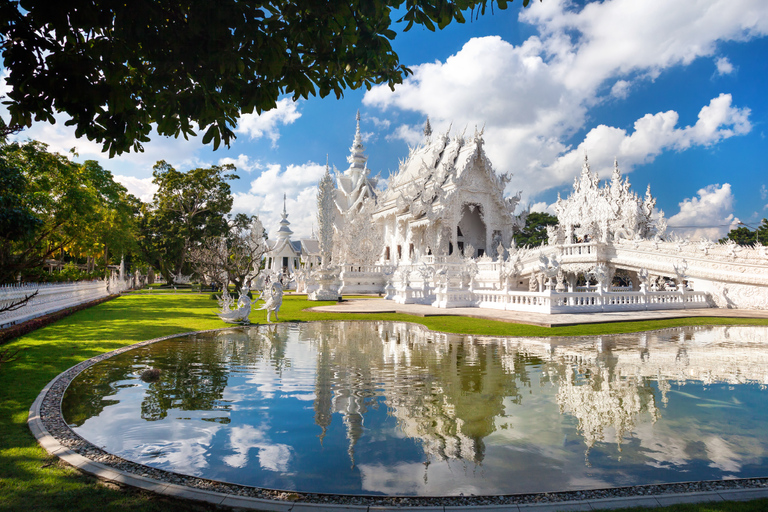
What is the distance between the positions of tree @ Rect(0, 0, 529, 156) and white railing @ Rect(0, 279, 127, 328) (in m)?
7.18

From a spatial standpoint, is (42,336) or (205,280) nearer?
(42,336)

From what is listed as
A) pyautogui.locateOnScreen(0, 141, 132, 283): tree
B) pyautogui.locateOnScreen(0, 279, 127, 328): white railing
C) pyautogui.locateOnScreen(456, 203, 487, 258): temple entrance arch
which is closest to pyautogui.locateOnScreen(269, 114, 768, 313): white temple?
pyautogui.locateOnScreen(456, 203, 487, 258): temple entrance arch

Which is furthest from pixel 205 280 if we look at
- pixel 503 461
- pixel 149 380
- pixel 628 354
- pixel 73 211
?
pixel 503 461

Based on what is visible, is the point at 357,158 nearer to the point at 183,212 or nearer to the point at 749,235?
the point at 183,212

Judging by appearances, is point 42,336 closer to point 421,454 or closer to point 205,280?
point 421,454

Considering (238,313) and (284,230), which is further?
(284,230)

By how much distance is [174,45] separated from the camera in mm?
3674

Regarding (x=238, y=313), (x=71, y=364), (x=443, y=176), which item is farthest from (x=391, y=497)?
(x=443, y=176)

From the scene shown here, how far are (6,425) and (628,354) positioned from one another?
9.26 meters

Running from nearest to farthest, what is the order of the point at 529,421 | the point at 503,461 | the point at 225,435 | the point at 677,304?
1. the point at 503,461
2. the point at 225,435
3. the point at 529,421
4. the point at 677,304

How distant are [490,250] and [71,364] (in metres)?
26.1

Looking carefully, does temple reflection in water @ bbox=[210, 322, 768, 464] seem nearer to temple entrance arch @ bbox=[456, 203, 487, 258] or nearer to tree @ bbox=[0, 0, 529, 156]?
tree @ bbox=[0, 0, 529, 156]

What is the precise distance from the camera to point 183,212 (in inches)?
1426

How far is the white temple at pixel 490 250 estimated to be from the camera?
57.3 ft
